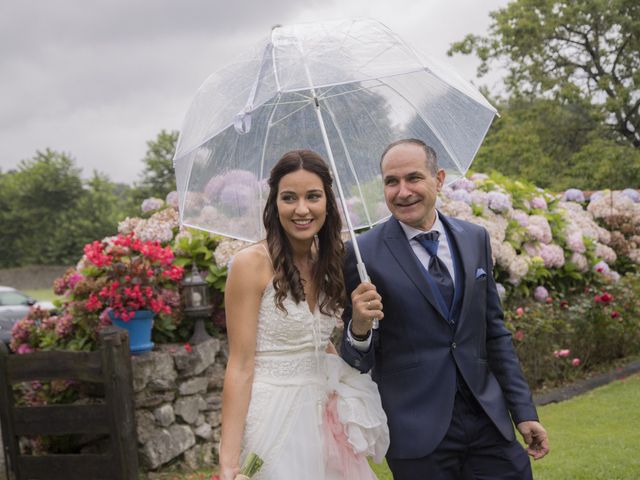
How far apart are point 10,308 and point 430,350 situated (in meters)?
16.9

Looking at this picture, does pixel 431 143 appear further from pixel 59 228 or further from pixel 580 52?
pixel 59 228

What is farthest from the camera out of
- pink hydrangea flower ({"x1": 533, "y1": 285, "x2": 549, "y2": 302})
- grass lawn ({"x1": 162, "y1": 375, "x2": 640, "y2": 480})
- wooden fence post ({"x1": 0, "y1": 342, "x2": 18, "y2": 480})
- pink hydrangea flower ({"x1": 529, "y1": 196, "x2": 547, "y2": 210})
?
pink hydrangea flower ({"x1": 529, "y1": 196, "x2": 547, "y2": 210})

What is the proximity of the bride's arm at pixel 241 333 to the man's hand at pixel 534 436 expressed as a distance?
42.4 inches

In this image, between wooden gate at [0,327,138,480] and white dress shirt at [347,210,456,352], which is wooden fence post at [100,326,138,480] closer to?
wooden gate at [0,327,138,480]

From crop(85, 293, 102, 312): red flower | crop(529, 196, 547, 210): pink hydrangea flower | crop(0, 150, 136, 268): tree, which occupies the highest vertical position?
crop(0, 150, 136, 268): tree

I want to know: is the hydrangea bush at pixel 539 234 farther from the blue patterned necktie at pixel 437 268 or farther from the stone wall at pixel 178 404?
the blue patterned necktie at pixel 437 268

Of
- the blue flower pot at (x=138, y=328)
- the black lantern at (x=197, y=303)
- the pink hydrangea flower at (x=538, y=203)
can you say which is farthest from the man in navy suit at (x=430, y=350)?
the pink hydrangea flower at (x=538, y=203)

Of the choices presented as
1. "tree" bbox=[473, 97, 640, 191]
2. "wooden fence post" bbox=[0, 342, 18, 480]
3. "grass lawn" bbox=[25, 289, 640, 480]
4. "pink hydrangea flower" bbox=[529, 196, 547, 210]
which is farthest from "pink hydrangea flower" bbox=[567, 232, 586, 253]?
"tree" bbox=[473, 97, 640, 191]

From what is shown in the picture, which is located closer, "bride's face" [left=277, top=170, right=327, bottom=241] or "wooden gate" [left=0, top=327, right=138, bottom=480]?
"bride's face" [left=277, top=170, right=327, bottom=241]

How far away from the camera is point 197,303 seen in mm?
6195

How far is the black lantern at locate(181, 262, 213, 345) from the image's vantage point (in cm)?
617

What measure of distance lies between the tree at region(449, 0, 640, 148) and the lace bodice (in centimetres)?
2273

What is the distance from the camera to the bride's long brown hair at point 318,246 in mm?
2746

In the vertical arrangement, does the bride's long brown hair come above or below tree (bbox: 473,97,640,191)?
below
